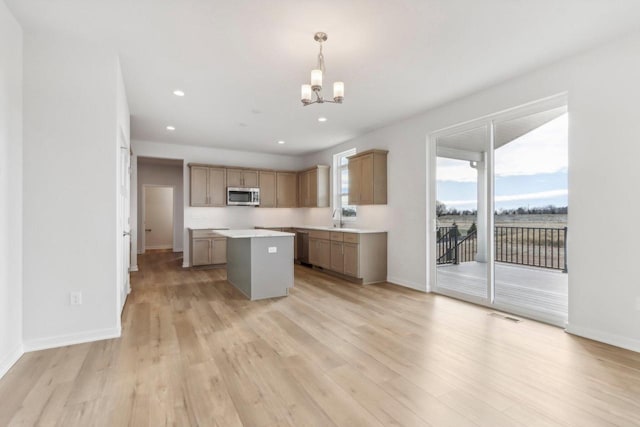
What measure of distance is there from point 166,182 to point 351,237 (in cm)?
643

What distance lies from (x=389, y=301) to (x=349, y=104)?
2829 mm

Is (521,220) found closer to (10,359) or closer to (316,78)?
(316,78)

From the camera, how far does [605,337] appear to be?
2867mm

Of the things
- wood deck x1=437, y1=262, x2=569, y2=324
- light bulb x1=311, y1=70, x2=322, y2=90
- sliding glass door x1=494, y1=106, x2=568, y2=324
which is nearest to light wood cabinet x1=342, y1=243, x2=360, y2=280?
wood deck x1=437, y1=262, x2=569, y2=324

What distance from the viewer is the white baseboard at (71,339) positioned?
269 cm

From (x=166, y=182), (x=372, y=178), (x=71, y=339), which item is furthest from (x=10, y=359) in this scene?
(x=166, y=182)

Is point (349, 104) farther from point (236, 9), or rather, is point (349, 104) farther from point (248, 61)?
point (236, 9)

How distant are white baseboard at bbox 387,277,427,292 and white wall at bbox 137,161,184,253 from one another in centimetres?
666

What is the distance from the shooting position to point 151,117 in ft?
16.5

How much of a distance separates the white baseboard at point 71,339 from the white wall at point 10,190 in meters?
0.10

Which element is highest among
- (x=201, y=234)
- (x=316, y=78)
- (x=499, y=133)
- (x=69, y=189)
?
(x=316, y=78)

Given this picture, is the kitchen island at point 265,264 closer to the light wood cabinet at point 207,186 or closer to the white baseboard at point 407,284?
the white baseboard at point 407,284

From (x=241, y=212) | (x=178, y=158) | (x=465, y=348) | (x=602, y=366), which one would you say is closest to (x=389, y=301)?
(x=465, y=348)

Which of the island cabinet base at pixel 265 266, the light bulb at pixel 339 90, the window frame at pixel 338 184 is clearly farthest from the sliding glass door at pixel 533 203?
the window frame at pixel 338 184
